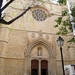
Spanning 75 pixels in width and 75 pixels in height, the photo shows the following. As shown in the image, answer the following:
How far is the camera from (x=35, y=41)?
17297 millimetres

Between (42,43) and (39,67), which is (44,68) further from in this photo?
(42,43)

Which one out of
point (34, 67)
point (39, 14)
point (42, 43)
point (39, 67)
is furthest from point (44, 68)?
point (39, 14)

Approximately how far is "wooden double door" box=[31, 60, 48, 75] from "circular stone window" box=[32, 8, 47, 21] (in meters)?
5.88

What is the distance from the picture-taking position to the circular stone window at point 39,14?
749 inches

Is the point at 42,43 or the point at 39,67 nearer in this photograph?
the point at 39,67

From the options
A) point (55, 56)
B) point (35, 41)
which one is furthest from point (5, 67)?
point (55, 56)

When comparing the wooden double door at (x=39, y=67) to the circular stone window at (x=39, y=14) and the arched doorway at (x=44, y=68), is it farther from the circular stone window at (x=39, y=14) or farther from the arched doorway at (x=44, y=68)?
the circular stone window at (x=39, y=14)

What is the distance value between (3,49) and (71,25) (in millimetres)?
7830

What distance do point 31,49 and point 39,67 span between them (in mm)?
2371

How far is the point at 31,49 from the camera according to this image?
16969 mm

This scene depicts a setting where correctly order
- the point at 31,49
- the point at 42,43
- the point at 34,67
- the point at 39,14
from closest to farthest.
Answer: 1. the point at 34,67
2. the point at 31,49
3. the point at 42,43
4. the point at 39,14

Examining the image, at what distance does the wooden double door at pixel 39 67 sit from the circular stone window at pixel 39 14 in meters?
5.88

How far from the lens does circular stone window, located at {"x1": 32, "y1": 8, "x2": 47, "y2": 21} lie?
19016 millimetres

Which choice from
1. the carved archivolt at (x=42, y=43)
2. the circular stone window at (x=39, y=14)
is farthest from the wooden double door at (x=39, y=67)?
the circular stone window at (x=39, y=14)
